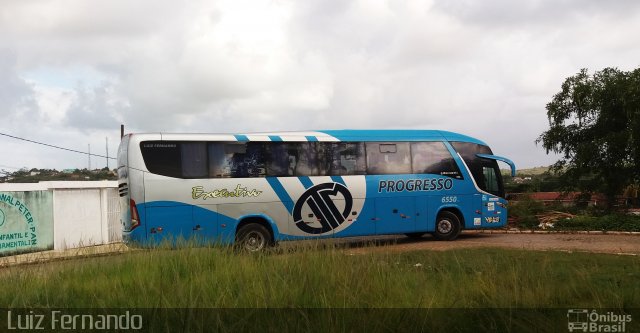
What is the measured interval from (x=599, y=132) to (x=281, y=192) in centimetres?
1788

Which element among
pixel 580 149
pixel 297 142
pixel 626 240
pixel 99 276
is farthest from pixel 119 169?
pixel 580 149

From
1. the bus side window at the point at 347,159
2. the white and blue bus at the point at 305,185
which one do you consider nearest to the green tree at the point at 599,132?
the white and blue bus at the point at 305,185

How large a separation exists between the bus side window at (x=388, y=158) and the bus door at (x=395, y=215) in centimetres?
80

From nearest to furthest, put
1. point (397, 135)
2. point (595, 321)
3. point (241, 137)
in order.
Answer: point (595, 321)
point (241, 137)
point (397, 135)

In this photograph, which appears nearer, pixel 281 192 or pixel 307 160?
pixel 281 192

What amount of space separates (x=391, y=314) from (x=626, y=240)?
43.7 ft

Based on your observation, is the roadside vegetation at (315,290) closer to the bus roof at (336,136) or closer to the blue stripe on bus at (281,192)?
the bus roof at (336,136)

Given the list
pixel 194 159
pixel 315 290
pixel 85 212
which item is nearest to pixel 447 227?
pixel 194 159

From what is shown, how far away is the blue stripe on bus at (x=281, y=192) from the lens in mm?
14969

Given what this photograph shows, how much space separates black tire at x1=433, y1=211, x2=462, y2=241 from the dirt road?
0.28 metres

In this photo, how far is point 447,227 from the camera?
682 inches

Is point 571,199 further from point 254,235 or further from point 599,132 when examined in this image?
point 254,235

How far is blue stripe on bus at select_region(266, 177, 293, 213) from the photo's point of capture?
15.0m

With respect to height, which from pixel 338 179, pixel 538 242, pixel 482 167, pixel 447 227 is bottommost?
pixel 538 242
